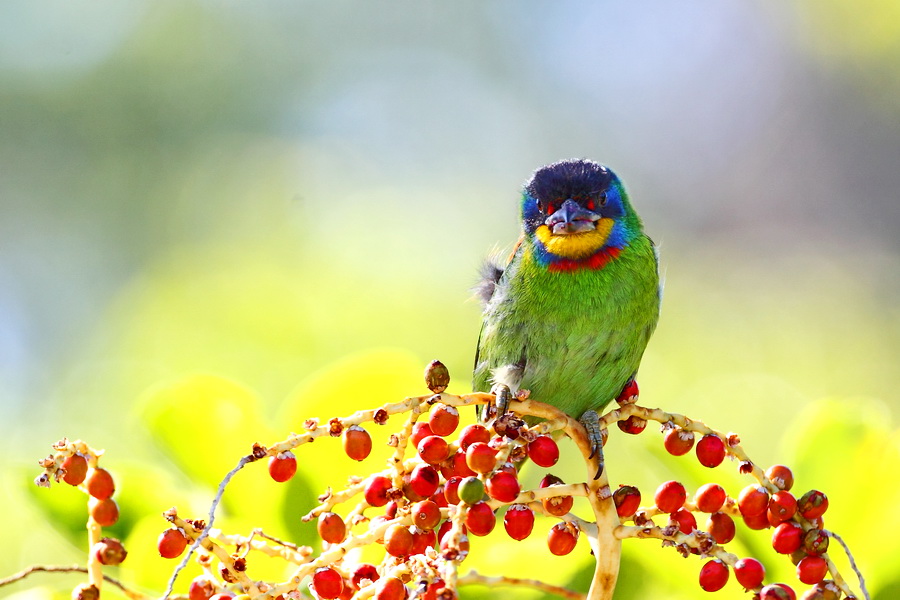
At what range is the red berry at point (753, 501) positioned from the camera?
1.41 metres

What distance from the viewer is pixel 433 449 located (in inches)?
52.1

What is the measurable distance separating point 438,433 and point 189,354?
8.88 ft

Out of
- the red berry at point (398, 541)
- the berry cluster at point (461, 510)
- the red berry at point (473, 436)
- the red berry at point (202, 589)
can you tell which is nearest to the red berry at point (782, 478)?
the berry cluster at point (461, 510)

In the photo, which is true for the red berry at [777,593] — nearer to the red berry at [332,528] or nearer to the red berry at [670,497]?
the red berry at [670,497]

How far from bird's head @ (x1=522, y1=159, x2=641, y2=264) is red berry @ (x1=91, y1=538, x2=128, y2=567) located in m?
1.21

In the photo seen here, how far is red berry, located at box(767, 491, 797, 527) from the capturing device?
4.60ft

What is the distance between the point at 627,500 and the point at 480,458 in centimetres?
24

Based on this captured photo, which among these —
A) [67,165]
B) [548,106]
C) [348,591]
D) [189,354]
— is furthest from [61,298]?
[348,591]

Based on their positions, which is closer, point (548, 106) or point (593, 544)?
point (593, 544)

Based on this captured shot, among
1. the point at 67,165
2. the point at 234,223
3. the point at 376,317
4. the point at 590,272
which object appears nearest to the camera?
the point at 590,272

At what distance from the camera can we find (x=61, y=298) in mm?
7445

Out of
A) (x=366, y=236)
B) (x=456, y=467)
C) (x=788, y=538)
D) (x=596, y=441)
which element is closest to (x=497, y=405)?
(x=596, y=441)

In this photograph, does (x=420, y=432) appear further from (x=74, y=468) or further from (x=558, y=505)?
(x=74, y=468)

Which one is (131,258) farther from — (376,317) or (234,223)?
(376,317)
